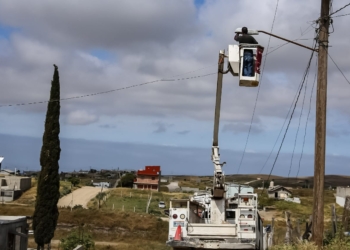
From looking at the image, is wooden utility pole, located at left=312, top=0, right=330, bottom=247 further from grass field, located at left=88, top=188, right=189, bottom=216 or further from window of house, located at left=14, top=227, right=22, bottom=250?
grass field, located at left=88, top=188, right=189, bottom=216

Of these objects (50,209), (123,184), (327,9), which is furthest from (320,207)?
(123,184)

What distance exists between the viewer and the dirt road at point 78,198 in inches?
2680

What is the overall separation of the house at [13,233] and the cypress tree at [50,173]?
6.77m

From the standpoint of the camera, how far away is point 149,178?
105 metres

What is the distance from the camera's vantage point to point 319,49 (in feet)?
43.7

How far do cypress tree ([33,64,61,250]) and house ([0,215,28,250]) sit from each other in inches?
267

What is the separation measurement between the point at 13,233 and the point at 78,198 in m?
51.7

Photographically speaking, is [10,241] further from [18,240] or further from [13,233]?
[18,240]

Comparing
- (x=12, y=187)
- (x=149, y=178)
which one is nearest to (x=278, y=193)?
(x=149, y=178)

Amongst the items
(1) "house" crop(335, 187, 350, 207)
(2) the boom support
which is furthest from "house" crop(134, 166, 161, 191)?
(2) the boom support

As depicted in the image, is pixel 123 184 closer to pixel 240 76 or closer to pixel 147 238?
pixel 147 238

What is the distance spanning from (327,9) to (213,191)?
563cm

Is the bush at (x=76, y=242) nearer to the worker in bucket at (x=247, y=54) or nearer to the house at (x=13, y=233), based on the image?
the house at (x=13, y=233)

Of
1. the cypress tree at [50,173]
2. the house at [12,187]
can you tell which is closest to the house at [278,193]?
the house at [12,187]
